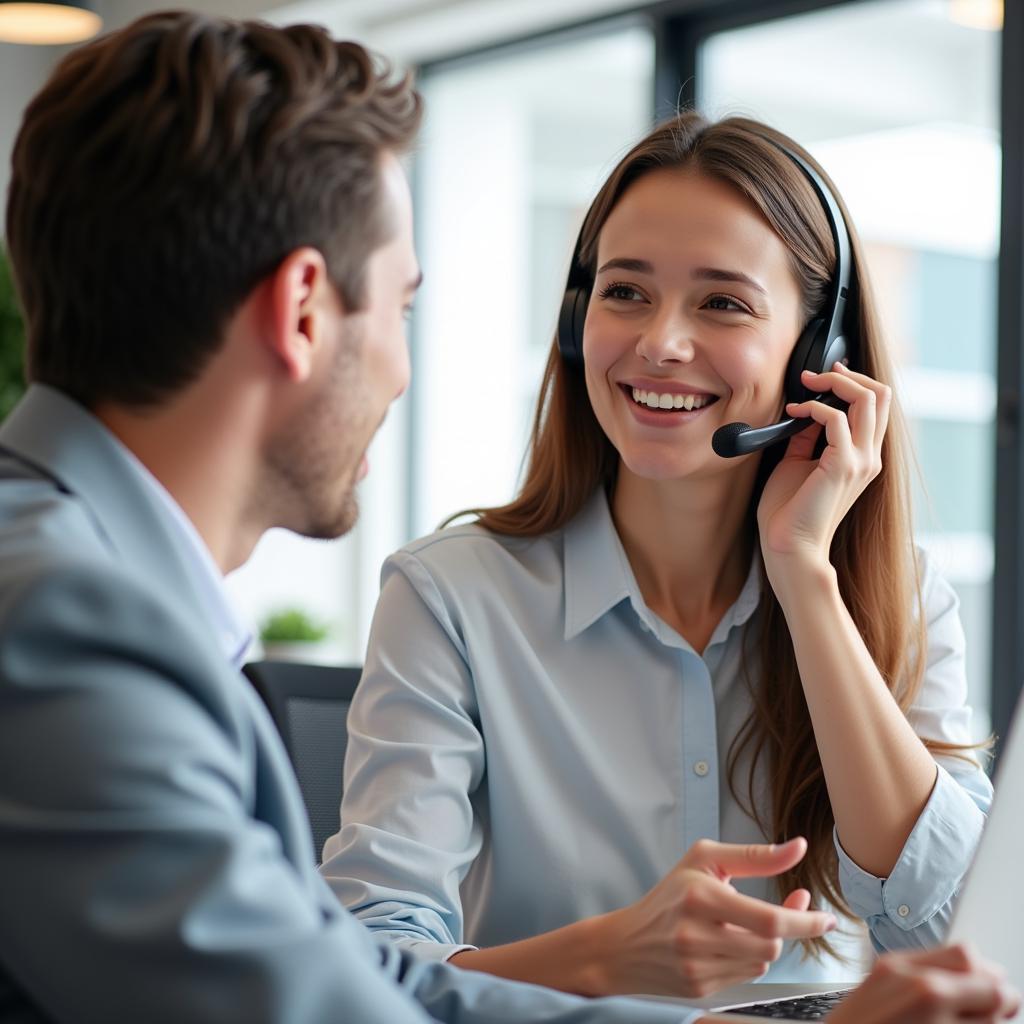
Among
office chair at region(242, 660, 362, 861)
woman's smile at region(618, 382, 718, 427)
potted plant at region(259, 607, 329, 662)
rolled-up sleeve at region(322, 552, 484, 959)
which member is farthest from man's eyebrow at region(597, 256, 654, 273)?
potted plant at region(259, 607, 329, 662)

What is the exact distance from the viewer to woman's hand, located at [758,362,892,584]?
57.6 inches

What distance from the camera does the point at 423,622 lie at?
1.45 m

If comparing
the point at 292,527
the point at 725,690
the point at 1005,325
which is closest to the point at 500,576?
the point at 725,690

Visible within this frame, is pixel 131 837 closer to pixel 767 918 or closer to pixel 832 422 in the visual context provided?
pixel 767 918

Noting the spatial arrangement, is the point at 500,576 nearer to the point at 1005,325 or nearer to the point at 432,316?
the point at 1005,325

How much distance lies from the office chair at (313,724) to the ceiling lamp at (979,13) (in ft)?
6.77

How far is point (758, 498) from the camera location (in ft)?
5.41

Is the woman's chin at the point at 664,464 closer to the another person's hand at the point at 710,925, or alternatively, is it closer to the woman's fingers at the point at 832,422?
the woman's fingers at the point at 832,422

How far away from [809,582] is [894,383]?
32 centimetres

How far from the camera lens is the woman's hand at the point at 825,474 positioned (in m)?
1.46

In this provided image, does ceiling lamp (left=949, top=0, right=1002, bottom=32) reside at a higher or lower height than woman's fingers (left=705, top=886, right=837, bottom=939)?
higher

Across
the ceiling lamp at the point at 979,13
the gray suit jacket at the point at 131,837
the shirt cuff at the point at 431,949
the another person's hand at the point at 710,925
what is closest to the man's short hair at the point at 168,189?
the gray suit jacket at the point at 131,837

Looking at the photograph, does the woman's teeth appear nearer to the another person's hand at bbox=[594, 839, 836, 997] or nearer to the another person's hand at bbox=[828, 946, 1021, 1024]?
the another person's hand at bbox=[594, 839, 836, 997]

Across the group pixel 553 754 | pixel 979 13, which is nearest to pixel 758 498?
pixel 553 754
